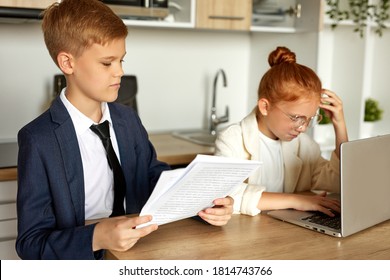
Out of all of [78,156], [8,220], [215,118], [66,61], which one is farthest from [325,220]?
[215,118]

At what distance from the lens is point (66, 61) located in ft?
4.73

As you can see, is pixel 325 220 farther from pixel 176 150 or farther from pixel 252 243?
pixel 176 150

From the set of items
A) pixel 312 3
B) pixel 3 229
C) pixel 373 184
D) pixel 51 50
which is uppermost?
pixel 312 3

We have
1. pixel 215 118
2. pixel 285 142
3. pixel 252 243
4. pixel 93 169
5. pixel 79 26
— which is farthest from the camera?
pixel 215 118

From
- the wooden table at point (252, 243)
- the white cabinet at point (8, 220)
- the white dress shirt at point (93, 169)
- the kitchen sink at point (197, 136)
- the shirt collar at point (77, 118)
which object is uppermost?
the shirt collar at point (77, 118)

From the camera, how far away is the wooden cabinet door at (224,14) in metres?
2.61

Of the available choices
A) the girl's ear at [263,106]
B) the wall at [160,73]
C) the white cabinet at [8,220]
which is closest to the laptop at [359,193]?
the girl's ear at [263,106]

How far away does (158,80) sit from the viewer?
2961mm

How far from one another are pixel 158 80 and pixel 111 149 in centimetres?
145

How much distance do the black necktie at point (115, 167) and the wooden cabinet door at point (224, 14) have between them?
1208 millimetres

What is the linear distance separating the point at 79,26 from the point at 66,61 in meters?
0.10

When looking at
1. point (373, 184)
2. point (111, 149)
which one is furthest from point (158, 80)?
point (373, 184)

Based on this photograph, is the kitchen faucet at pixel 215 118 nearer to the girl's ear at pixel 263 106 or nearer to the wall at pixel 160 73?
the wall at pixel 160 73
